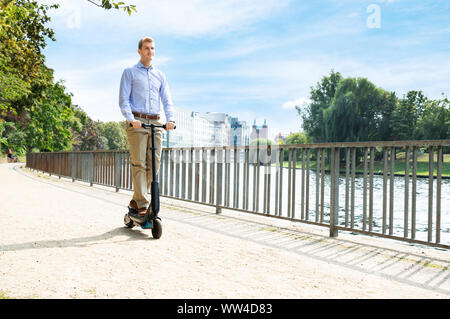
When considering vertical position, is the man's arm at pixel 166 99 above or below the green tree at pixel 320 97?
below

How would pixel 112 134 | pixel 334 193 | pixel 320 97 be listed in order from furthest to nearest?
pixel 112 134 < pixel 320 97 < pixel 334 193

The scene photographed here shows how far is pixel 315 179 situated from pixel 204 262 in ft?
8.29

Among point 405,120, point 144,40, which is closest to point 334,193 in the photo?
point 144,40

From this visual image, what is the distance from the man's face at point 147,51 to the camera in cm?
495

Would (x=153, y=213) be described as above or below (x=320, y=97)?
below

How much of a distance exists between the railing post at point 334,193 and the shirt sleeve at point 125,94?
2.62m

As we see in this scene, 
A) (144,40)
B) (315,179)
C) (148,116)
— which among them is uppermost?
(144,40)

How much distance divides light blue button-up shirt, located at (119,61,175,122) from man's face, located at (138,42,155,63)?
0.09 metres

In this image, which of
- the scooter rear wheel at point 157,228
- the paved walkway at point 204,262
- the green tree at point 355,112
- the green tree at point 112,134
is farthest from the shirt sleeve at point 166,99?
the green tree at point 112,134

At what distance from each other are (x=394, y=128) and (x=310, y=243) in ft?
204

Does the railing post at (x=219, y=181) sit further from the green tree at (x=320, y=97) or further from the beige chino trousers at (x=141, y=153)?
the green tree at (x=320, y=97)

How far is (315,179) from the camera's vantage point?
5633mm

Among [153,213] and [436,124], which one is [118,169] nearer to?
[153,213]

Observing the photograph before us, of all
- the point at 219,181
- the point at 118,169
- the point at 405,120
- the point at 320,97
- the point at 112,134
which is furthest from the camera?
the point at 112,134
